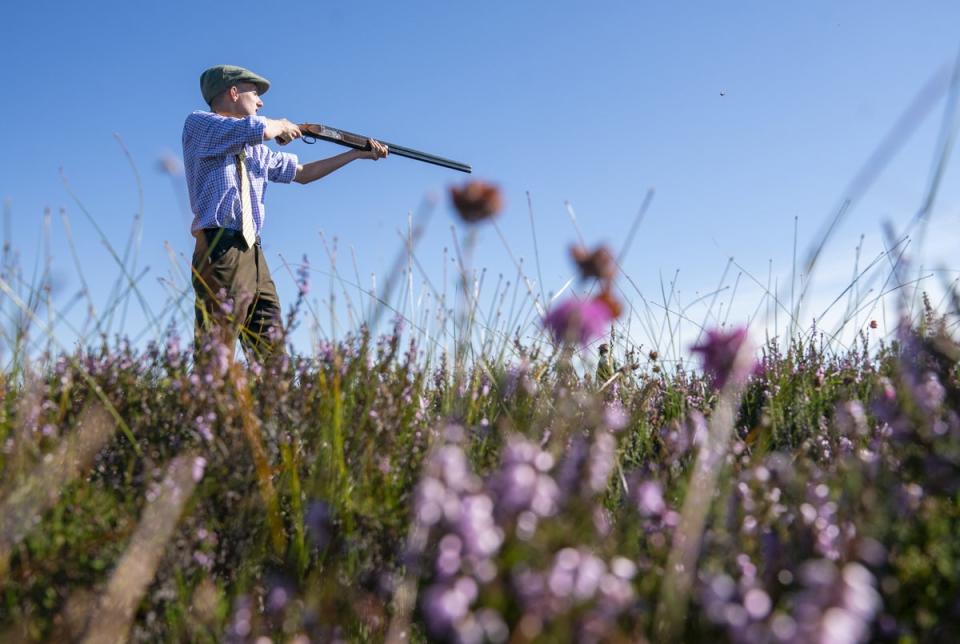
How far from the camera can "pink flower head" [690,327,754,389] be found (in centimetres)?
277

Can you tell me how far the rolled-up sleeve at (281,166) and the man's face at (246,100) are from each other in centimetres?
35

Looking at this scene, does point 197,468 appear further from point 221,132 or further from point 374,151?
point 374,151

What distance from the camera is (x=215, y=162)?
4902mm

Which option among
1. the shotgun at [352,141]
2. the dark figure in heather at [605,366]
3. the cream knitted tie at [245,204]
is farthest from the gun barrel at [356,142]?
the dark figure in heather at [605,366]

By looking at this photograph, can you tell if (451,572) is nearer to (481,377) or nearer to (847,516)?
(847,516)

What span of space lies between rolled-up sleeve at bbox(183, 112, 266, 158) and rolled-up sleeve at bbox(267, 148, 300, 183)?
655mm

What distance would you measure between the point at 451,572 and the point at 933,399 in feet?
4.56

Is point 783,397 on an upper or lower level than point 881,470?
upper

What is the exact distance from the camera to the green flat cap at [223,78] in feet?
16.8

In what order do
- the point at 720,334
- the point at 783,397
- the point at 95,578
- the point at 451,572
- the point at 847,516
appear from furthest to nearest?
1. the point at 783,397
2. the point at 720,334
3. the point at 95,578
4. the point at 847,516
5. the point at 451,572

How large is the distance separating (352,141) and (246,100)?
4.39 feet

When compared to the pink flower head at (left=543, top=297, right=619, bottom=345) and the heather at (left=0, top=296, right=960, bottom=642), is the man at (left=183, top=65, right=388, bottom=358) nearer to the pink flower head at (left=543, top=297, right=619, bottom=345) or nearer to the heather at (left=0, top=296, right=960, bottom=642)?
the heather at (left=0, top=296, right=960, bottom=642)

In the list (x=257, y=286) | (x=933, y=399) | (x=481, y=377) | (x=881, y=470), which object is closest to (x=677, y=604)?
(x=881, y=470)

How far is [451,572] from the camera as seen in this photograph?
1.19 metres
